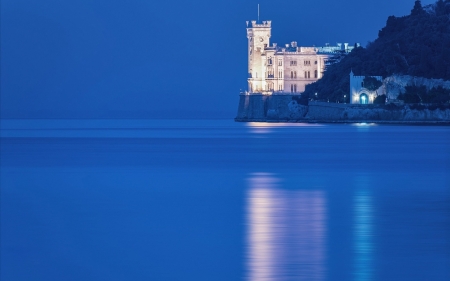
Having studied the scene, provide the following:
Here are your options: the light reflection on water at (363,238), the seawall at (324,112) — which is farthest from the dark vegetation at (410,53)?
the light reflection on water at (363,238)

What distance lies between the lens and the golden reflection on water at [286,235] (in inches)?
456

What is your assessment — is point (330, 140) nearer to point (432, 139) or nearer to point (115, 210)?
point (432, 139)

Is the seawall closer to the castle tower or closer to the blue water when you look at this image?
the castle tower

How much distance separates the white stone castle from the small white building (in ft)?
70.5

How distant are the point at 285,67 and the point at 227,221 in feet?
262

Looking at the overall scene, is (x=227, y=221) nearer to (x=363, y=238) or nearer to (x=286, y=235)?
(x=286, y=235)

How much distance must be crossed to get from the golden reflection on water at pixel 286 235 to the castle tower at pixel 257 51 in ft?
253

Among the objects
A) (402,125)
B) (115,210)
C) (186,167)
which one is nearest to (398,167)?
(186,167)

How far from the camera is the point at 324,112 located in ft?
267

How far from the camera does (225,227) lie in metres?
15.2

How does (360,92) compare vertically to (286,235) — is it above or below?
above

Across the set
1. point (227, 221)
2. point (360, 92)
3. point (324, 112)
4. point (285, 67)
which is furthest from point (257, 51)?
point (227, 221)

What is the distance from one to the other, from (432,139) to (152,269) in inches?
1424

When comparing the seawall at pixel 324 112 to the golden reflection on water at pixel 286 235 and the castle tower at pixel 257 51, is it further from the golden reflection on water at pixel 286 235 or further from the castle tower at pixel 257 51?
the golden reflection on water at pixel 286 235
